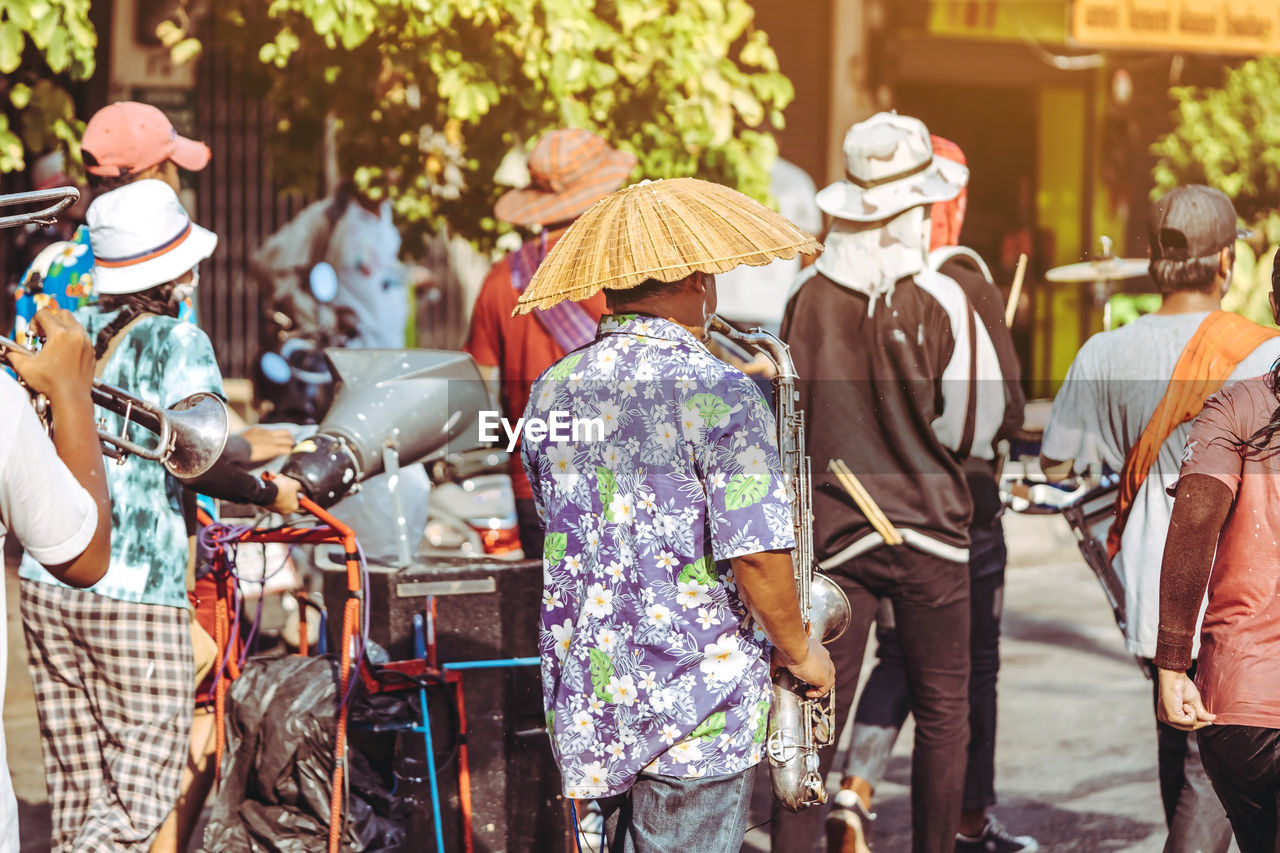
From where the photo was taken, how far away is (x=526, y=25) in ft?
19.7

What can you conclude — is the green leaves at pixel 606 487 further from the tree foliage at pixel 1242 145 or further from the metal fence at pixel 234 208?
the tree foliage at pixel 1242 145

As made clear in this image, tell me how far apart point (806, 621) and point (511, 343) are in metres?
1.96

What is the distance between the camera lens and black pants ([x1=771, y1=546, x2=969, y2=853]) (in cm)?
406

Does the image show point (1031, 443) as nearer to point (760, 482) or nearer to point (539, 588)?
point (539, 588)

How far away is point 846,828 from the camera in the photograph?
4457mm

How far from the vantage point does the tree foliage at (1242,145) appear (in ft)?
39.3

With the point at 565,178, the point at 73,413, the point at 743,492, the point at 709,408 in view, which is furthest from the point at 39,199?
the point at 565,178

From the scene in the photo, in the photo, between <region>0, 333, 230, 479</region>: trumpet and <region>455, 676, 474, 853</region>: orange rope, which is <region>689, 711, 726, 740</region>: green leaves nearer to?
<region>455, 676, 474, 853</region>: orange rope

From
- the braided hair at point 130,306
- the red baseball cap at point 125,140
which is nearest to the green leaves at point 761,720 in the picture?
the braided hair at point 130,306

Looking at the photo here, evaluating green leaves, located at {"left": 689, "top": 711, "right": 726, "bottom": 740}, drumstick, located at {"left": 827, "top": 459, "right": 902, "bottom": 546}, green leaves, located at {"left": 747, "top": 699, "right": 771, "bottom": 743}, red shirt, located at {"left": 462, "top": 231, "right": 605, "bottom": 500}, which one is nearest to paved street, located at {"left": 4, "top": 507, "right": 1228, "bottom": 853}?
drumstick, located at {"left": 827, "top": 459, "right": 902, "bottom": 546}

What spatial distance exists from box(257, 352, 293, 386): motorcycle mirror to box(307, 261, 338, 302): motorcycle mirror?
18.4 inches

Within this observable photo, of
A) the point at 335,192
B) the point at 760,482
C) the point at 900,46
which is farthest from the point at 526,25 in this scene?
the point at 900,46

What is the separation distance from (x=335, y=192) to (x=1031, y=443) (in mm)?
4300

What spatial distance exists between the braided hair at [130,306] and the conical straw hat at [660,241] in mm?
1400
